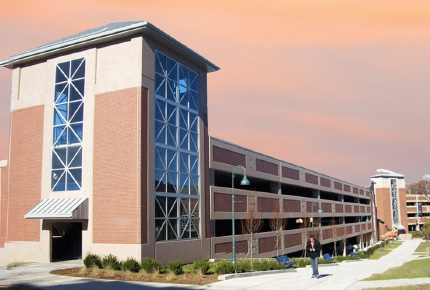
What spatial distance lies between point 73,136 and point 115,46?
7.28m

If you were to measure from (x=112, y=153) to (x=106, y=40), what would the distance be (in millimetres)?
8365

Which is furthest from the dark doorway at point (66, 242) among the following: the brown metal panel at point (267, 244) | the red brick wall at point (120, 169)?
the brown metal panel at point (267, 244)

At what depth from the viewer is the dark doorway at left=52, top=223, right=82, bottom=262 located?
34750mm

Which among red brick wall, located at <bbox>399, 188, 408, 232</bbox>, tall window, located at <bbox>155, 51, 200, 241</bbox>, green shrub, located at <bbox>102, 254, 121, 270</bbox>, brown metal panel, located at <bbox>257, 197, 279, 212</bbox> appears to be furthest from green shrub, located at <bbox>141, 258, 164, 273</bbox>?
red brick wall, located at <bbox>399, 188, 408, 232</bbox>

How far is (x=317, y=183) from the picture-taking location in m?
71.0

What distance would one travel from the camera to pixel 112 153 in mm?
30766

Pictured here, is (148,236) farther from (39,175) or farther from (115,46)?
(115,46)

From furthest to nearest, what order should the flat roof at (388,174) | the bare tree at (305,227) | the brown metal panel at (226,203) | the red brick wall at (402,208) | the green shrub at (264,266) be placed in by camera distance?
the red brick wall at (402,208) < the flat roof at (388,174) < the bare tree at (305,227) < the brown metal panel at (226,203) < the green shrub at (264,266)

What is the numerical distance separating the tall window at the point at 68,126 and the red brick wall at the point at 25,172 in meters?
1.56

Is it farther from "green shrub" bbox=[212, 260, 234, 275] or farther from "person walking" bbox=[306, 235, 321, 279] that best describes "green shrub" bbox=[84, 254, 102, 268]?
"person walking" bbox=[306, 235, 321, 279]

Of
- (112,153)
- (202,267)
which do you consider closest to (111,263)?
(202,267)

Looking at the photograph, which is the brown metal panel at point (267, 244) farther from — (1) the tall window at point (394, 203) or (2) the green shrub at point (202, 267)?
(1) the tall window at point (394, 203)

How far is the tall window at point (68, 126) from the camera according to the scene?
1270 inches

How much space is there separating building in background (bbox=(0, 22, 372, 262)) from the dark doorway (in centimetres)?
8
